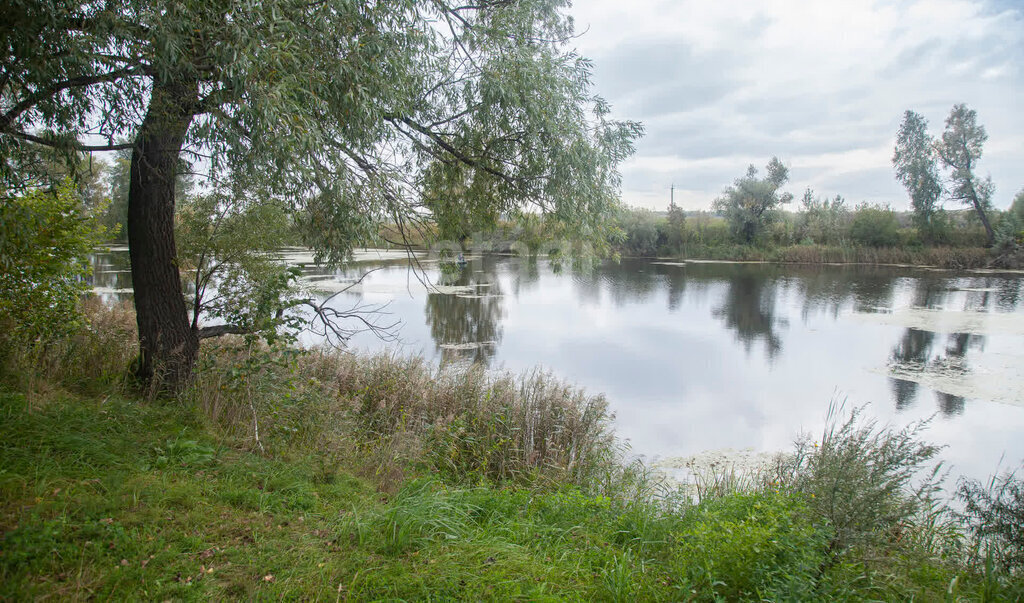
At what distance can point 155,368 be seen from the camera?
4.86 metres

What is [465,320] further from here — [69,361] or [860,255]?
[860,255]

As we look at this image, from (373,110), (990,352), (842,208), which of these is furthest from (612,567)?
(842,208)

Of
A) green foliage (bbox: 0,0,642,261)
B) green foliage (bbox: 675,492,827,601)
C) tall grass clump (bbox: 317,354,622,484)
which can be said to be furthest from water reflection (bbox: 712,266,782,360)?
green foliage (bbox: 675,492,827,601)

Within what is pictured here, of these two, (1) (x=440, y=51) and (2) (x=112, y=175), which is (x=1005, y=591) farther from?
(2) (x=112, y=175)

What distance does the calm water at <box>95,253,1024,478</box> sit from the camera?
8.47m

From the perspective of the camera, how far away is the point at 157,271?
5.02 m

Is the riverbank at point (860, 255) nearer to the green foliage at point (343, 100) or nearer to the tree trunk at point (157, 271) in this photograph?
the green foliage at point (343, 100)

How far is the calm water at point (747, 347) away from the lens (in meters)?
8.47

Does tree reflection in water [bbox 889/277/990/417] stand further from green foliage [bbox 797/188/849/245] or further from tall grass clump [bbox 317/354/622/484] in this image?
green foliage [bbox 797/188/849/245]

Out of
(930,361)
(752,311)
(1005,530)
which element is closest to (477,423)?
(1005,530)

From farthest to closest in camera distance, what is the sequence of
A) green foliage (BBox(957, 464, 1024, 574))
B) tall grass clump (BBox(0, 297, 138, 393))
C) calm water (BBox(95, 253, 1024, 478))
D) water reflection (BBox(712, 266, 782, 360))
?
water reflection (BBox(712, 266, 782, 360)) < calm water (BBox(95, 253, 1024, 478)) < tall grass clump (BBox(0, 297, 138, 393)) < green foliage (BBox(957, 464, 1024, 574))

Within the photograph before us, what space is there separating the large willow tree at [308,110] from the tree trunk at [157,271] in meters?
0.01

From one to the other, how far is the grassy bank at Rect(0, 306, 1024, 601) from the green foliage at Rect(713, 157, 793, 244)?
38.9 m

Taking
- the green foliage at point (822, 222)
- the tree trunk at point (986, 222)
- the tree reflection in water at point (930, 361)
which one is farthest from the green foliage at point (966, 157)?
the tree reflection in water at point (930, 361)
